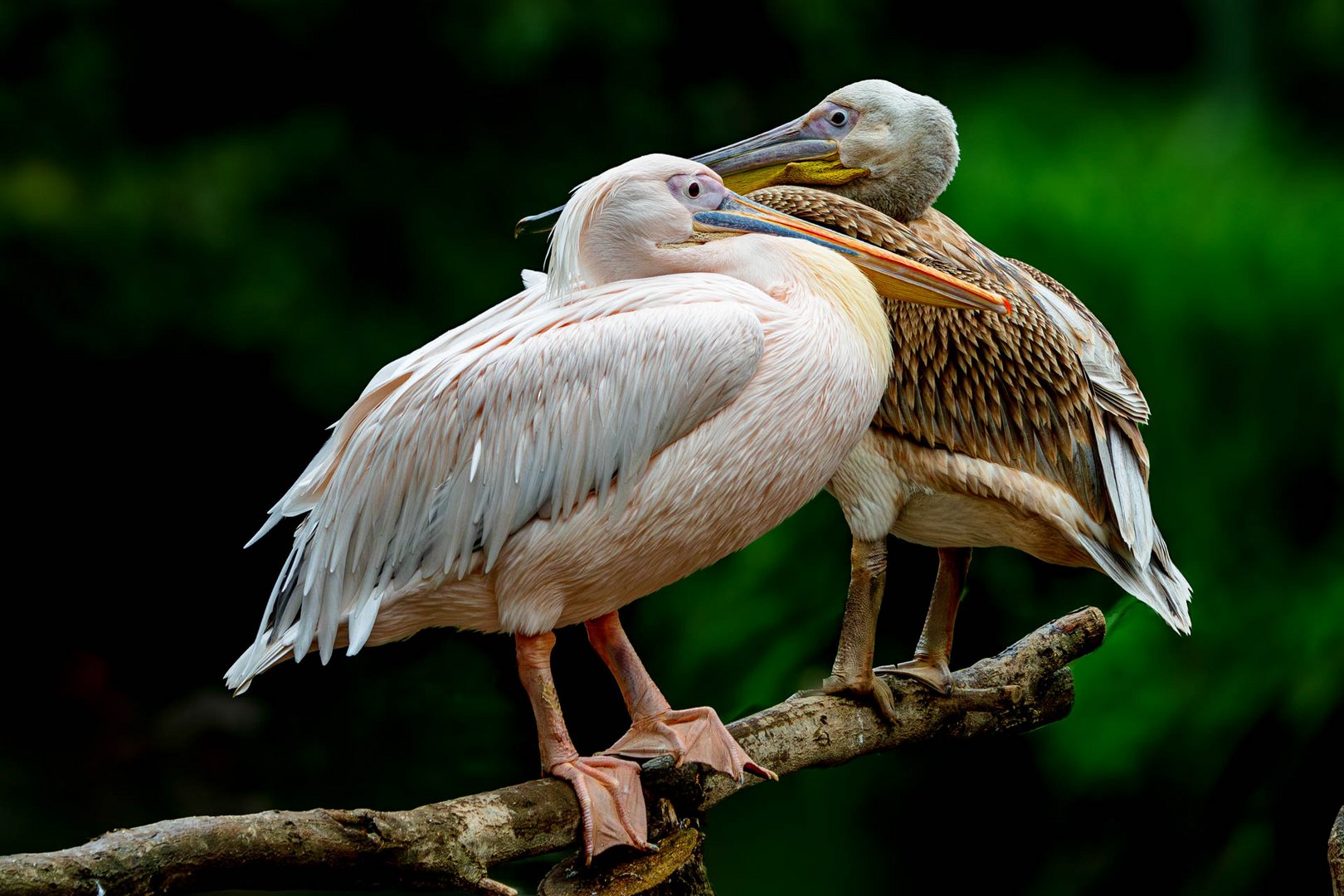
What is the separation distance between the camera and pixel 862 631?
6.48ft

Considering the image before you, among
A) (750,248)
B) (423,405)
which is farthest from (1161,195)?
(423,405)

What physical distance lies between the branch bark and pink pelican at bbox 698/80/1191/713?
0.10 m

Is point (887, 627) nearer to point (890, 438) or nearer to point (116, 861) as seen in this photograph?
point (890, 438)

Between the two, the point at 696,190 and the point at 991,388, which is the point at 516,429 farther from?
the point at 991,388

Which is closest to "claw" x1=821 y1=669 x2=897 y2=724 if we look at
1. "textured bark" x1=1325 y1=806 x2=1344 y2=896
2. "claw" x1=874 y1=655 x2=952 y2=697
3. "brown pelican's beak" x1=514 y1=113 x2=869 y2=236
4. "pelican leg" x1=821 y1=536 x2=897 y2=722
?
"pelican leg" x1=821 y1=536 x2=897 y2=722

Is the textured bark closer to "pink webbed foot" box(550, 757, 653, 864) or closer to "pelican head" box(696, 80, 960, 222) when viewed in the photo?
"pink webbed foot" box(550, 757, 653, 864)

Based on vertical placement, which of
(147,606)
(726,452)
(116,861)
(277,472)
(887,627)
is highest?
(726,452)

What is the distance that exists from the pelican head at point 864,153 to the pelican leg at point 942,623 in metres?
0.52

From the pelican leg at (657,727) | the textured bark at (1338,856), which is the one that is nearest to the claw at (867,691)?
the pelican leg at (657,727)

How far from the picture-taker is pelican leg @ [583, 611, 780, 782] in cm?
167

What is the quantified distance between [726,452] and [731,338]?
12 cm

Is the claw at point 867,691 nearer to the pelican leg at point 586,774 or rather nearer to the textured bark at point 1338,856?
the pelican leg at point 586,774

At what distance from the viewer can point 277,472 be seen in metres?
3.55

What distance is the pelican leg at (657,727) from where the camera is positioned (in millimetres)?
1670
